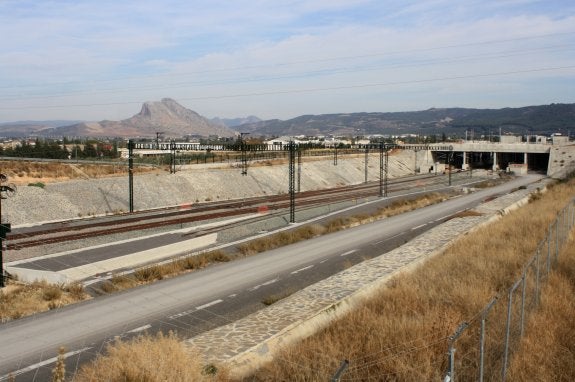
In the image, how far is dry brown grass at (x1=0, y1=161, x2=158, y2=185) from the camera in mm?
60675

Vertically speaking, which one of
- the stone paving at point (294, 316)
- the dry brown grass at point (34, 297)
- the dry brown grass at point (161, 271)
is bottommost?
the dry brown grass at point (161, 271)

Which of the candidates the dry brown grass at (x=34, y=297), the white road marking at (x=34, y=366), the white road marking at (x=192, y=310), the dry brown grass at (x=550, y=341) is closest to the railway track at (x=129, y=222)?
the dry brown grass at (x=34, y=297)

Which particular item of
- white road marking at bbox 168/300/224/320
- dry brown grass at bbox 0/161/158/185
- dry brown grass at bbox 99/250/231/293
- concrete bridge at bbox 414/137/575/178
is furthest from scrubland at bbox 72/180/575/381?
concrete bridge at bbox 414/137/575/178

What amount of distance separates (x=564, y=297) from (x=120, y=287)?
15.4 metres

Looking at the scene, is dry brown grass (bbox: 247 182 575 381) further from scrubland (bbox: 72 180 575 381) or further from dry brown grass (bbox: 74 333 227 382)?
dry brown grass (bbox: 74 333 227 382)

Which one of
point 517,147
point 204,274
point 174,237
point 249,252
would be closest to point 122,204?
point 174,237

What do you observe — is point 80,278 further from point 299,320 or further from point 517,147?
point 517,147

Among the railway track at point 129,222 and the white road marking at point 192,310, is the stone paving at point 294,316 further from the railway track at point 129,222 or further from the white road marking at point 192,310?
the railway track at point 129,222

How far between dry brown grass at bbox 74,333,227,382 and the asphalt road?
362 centimetres

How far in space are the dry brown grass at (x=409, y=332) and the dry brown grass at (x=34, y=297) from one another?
967 cm

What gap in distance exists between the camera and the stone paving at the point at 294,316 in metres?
12.2

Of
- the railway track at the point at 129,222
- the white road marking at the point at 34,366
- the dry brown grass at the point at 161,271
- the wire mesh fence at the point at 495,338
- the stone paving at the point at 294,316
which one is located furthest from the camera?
the railway track at the point at 129,222

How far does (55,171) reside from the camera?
65.9 m

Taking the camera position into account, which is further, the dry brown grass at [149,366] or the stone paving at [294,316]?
the stone paving at [294,316]
